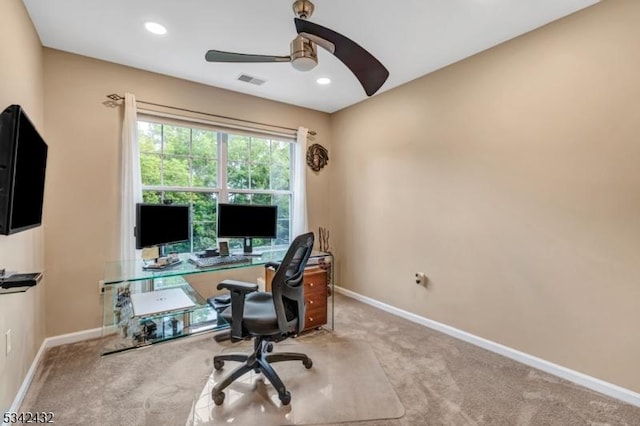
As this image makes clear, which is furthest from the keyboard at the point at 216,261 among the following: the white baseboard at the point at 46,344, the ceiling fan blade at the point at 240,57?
the ceiling fan blade at the point at 240,57

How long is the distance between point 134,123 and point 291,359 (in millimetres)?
2522

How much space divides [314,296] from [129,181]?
2036mm

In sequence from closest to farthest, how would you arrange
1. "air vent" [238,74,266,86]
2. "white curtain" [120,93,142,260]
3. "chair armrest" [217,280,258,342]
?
"chair armrest" [217,280,258,342] < "white curtain" [120,93,142,260] < "air vent" [238,74,266,86]

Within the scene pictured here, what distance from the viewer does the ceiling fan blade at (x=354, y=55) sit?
1.56m

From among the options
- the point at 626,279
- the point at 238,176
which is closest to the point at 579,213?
the point at 626,279

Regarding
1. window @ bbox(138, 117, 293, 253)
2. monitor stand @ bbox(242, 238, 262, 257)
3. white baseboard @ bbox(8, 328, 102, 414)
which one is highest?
window @ bbox(138, 117, 293, 253)

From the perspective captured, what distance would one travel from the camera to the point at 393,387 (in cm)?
209

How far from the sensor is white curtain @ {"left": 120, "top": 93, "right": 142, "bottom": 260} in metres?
2.82

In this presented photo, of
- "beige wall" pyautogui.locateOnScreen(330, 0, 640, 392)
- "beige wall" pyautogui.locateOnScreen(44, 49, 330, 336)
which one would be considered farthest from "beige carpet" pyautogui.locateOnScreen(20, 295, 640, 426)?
"beige wall" pyautogui.locateOnScreen(44, 49, 330, 336)

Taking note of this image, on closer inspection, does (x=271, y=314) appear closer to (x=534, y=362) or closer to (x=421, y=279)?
(x=421, y=279)

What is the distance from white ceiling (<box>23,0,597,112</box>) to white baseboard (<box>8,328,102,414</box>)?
2.47m

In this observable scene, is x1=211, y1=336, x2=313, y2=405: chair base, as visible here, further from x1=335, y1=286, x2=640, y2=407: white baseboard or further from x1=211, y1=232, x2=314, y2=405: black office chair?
x1=335, y1=286, x2=640, y2=407: white baseboard

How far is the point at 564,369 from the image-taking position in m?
2.21

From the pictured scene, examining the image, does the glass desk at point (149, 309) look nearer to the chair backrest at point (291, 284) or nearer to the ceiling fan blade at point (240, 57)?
the chair backrest at point (291, 284)
